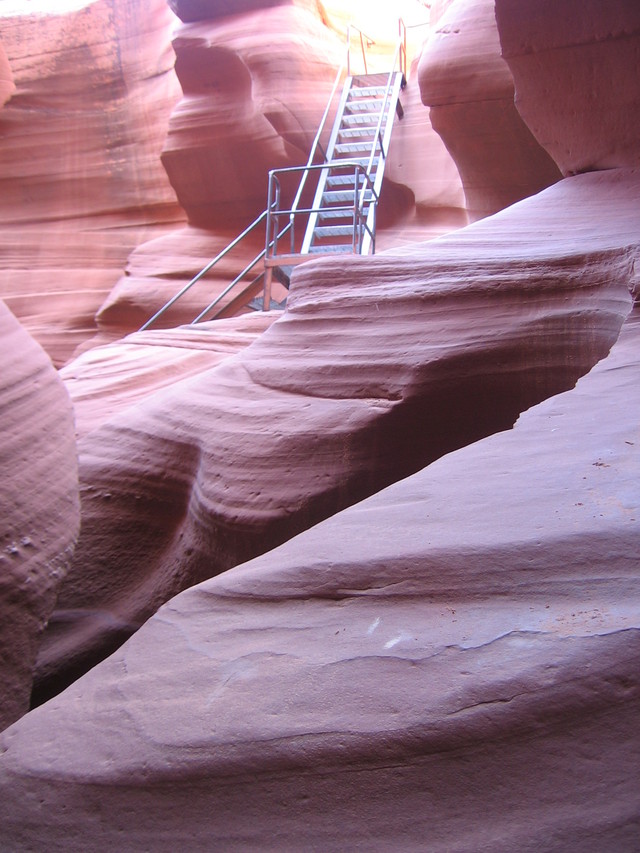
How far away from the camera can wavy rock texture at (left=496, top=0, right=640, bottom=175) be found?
12.0 ft

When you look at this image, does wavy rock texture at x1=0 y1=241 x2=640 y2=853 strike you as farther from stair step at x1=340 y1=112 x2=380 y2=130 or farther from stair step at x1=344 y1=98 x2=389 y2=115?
stair step at x1=344 y1=98 x2=389 y2=115

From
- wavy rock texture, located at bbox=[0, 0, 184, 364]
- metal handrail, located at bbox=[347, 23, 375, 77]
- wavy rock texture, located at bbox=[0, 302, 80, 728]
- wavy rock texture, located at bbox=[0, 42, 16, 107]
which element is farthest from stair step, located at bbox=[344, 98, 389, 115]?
wavy rock texture, located at bbox=[0, 302, 80, 728]

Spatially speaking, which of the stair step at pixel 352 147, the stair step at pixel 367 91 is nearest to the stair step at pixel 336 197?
the stair step at pixel 352 147

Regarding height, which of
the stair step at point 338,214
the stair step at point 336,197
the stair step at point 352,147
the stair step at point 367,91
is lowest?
the stair step at point 338,214

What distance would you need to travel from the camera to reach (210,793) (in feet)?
3.64

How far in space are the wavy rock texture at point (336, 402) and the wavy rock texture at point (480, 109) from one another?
10.9ft

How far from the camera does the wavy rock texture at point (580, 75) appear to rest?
3646 millimetres

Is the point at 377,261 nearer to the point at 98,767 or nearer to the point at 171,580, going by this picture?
the point at 171,580

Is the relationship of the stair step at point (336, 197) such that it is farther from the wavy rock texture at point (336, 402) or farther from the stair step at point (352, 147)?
the wavy rock texture at point (336, 402)

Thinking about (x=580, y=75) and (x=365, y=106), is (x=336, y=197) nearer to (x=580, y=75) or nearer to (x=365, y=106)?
(x=365, y=106)

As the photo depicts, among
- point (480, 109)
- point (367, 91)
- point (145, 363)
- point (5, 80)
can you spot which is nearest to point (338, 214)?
point (480, 109)

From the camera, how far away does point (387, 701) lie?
44.4 inches

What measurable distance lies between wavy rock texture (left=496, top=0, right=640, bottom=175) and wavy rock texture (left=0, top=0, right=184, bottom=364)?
7203 mm

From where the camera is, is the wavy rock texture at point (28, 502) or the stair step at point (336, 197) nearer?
the wavy rock texture at point (28, 502)
